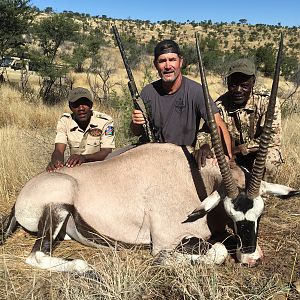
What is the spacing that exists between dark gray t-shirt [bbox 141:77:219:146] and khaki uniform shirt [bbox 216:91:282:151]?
0.52 m

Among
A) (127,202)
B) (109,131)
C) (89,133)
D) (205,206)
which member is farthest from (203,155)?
(89,133)

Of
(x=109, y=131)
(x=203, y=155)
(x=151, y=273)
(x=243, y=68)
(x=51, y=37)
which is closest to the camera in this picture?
(x=151, y=273)

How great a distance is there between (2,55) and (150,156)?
12779 mm

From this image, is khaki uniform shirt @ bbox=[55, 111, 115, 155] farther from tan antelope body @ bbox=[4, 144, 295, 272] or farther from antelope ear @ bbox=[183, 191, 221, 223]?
antelope ear @ bbox=[183, 191, 221, 223]

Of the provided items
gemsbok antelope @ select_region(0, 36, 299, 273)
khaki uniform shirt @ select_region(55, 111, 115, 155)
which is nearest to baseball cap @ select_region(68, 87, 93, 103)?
khaki uniform shirt @ select_region(55, 111, 115, 155)

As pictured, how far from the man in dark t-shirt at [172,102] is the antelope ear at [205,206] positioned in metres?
1.31

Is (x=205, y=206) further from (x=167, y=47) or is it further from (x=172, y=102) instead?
(x=167, y=47)

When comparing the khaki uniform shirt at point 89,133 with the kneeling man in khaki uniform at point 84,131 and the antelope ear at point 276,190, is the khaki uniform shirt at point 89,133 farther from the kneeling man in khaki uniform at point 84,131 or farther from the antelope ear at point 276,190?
the antelope ear at point 276,190

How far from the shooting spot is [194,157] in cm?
379

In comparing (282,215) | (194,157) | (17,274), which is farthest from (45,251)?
(282,215)

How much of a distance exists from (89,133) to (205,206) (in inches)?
87.4

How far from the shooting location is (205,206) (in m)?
3.34

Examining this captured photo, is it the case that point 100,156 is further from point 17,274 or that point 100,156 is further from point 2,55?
point 2,55

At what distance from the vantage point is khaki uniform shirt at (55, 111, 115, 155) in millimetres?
5031
